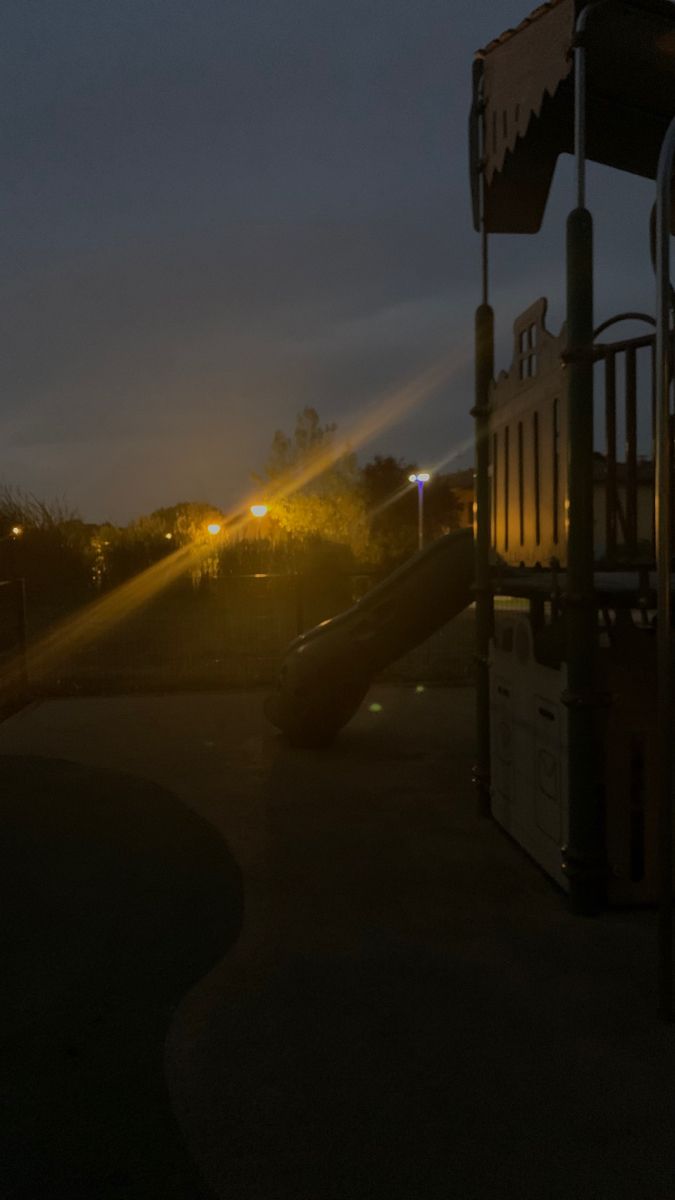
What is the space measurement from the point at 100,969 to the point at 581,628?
2.38m

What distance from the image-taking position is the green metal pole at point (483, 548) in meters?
6.05

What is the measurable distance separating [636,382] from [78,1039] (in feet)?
11.4

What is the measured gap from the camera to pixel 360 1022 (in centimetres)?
332

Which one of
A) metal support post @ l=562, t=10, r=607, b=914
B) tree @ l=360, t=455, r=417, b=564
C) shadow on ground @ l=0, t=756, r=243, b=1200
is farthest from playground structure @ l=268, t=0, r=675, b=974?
tree @ l=360, t=455, r=417, b=564

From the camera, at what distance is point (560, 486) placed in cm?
468

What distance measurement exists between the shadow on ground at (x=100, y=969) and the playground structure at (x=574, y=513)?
163 cm

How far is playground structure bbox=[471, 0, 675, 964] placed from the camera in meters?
4.33

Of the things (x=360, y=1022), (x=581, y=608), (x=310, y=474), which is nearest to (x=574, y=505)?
(x=581, y=608)

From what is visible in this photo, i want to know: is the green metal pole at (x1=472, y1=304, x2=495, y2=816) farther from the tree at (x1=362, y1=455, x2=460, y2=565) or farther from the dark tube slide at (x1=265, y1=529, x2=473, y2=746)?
the tree at (x1=362, y1=455, x2=460, y2=565)

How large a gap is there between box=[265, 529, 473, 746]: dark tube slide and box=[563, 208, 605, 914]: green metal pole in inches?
146

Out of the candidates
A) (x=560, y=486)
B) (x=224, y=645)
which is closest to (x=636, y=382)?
(x=560, y=486)

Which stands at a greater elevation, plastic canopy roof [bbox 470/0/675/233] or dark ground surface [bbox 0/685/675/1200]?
plastic canopy roof [bbox 470/0/675/233]

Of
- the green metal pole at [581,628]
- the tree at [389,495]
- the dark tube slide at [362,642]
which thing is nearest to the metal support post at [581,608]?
the green metal pole at [581,628]

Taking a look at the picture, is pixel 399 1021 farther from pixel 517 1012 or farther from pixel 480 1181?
pixel 480 1181
